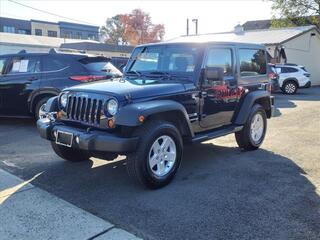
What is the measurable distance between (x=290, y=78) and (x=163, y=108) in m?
17.2

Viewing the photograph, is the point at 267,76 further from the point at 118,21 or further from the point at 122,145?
the point at 118,21

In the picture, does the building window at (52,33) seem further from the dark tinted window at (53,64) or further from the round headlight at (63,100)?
the round headlight at (63,100)

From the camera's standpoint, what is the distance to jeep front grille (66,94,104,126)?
468 cm

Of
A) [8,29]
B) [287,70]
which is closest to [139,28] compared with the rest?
[8,29]

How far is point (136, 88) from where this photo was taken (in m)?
4.76

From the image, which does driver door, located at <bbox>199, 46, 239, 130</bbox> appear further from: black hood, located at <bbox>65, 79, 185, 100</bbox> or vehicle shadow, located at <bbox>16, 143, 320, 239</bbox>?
vehicle shadow, located at <bbox>16, 143, 320, 239</bbox>

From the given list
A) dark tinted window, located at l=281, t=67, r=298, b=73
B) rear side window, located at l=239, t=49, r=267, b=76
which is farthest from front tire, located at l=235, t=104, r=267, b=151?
dark tinted window, located at l=281, t=67, r=298, b=73

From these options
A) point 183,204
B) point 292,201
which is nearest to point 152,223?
point 183,204

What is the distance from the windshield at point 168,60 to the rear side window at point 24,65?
11.7 feet

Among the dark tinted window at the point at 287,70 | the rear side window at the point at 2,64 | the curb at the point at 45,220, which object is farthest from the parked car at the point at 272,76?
the rear side window at the point at 2,64

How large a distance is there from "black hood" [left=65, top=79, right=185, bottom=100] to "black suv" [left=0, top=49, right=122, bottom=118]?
3383mm

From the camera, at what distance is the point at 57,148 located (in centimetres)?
583

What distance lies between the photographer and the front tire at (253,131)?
21.5 feet

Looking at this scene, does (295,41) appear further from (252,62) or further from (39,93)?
(39,93)
